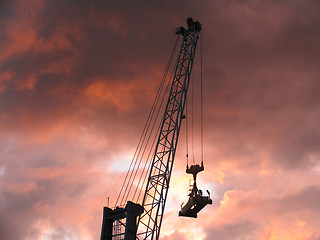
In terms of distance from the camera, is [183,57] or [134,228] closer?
[134,228]

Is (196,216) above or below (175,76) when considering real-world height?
below

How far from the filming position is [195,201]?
1492 inches

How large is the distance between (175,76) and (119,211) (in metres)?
19.0

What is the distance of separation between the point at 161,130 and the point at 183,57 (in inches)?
414

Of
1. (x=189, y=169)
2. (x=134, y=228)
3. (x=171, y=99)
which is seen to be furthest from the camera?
(x=171, y=99)

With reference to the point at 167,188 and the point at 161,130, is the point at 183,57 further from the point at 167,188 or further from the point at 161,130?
the point at 167,188

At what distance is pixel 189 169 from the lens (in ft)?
134

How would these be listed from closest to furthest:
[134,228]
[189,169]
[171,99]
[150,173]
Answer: [134,228] → [189,169] → [150,173] → [171,99]

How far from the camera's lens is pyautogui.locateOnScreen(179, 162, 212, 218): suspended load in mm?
37969

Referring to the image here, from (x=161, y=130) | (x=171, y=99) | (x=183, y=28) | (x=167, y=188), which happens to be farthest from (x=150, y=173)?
(x=183, y=28)

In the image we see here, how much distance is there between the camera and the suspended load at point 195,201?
37969mm

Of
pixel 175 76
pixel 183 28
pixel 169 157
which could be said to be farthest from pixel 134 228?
pixel 183 28

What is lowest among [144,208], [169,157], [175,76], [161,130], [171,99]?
[144,208]

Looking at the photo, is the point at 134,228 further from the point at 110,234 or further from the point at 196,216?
the point at 196,216
